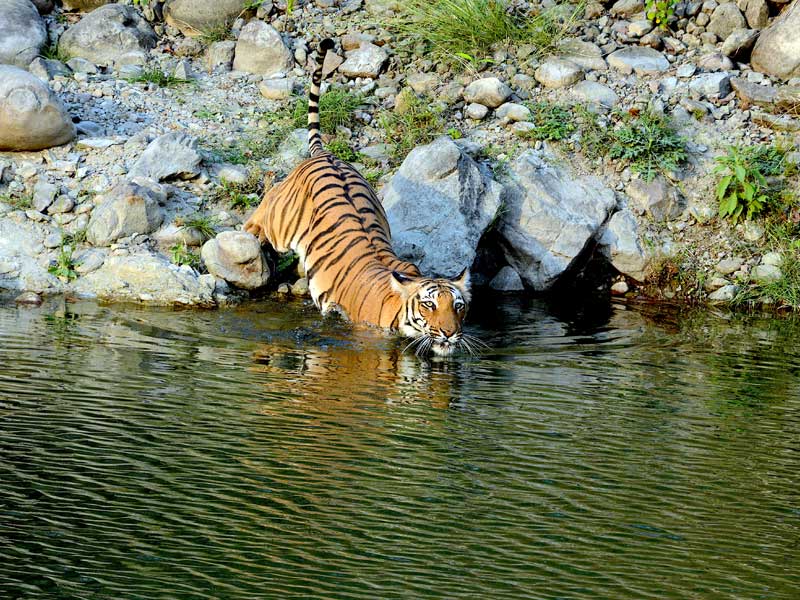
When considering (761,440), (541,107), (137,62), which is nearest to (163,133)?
(137,62)

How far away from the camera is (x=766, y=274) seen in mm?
9500

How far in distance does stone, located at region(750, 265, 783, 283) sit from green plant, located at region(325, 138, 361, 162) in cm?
369

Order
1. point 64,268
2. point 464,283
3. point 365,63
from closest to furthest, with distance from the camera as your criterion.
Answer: point 464,283
point 64,268
point 365,63

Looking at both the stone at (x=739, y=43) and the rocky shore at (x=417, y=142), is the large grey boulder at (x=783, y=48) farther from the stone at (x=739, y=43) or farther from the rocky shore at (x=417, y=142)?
the stone at (x=739, y=43)

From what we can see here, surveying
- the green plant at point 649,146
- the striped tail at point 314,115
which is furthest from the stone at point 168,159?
the green plant at point 649,146

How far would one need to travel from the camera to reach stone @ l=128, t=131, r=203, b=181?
9641mm

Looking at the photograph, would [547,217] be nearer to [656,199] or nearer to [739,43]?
[656,199]

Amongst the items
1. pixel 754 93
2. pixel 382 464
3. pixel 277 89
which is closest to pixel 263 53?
pixel 277 89

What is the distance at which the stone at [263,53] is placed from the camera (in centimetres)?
1163

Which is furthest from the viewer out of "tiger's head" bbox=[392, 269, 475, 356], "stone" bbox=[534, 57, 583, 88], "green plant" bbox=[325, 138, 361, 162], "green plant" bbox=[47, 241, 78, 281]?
"stone" bbox=[534, 57, 583, 88]

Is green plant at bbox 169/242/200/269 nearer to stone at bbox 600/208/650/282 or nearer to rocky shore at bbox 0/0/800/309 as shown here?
rocky shore at bbox 0/0/800/309

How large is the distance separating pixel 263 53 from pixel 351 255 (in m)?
3.97

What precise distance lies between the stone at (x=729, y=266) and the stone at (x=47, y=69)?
21.3 ft

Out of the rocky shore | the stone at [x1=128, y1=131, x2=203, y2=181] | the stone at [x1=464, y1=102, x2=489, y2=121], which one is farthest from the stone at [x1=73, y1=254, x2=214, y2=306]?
the stone at [x1=464, y1=102, x2=489, y2=121]
